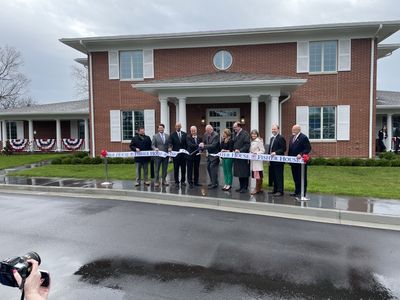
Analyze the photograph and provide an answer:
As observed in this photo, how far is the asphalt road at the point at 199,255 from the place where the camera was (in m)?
3.84

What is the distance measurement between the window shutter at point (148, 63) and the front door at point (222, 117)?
151 inches

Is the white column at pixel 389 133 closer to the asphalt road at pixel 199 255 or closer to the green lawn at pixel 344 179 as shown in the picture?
the green lawn at pixel 344 179

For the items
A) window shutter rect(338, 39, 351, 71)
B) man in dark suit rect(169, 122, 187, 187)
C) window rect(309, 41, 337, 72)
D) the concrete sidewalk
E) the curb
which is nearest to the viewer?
the curb

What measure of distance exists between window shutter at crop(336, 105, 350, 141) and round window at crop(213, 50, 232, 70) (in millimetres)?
6182

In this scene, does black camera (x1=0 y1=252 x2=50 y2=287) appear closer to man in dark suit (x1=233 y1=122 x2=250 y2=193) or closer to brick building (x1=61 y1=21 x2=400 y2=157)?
man in dark suit (x1=233 y1=122 x2=250 y2=193)

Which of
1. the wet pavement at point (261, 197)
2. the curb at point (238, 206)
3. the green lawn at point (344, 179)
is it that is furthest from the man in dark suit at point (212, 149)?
the green lawn at point (344, 179)

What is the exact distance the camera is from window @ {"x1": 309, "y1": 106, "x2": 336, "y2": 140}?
1719cm

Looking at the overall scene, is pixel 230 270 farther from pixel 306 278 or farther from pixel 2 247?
pixel 2 247

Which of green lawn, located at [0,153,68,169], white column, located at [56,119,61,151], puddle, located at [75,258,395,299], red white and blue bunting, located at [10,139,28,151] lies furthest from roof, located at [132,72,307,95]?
red white and blue bunting, located at [10,139,28,151]

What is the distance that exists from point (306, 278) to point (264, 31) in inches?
573

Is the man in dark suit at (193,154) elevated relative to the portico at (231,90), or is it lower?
lower

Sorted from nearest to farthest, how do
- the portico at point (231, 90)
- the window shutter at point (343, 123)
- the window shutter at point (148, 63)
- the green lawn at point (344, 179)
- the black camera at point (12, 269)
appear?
the black camera at point (12, 269) → the green lawn at point (344, 179) → the portico at point (231, 90) → the window shutter at point (343, 123) → the window shutter at point (148, 63)

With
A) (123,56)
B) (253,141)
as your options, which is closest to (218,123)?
(123,56)

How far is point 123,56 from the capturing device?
18.5m
